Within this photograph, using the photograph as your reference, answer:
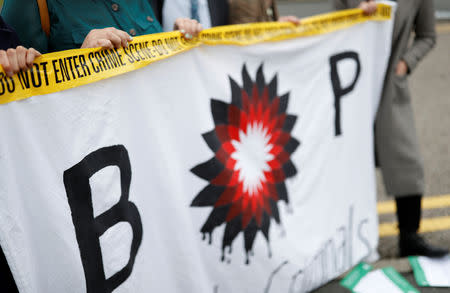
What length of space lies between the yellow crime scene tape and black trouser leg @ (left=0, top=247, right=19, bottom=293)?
50 cm

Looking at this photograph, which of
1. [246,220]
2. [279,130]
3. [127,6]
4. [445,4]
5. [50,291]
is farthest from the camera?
[445,4]

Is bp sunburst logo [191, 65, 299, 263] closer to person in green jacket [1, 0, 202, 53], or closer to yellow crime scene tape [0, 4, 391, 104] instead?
yellow crime scene tape [0, 4, 391, 104]

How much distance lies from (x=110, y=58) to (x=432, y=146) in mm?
3569

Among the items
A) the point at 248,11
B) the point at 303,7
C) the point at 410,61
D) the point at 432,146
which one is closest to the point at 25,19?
the point at 248,11

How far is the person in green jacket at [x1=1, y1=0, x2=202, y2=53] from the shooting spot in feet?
5.36

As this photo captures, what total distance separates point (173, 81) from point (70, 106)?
48cm

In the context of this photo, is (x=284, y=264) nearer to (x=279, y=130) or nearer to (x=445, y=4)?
(x=279, y=130)

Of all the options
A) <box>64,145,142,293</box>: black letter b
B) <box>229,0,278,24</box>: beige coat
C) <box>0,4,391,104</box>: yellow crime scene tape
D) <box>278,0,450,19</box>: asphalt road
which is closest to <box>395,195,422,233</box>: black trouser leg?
<box>0,4,391,104</box>: yellow crime scene tape

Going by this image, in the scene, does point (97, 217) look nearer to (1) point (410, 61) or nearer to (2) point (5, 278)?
(2) point (5, 278)

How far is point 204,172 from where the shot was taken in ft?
6.69

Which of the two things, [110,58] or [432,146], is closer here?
[110,58]

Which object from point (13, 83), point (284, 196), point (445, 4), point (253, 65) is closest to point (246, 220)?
point (284, 196)

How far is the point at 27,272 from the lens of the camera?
1450 mm

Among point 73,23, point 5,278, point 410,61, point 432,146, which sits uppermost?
point 73,23
